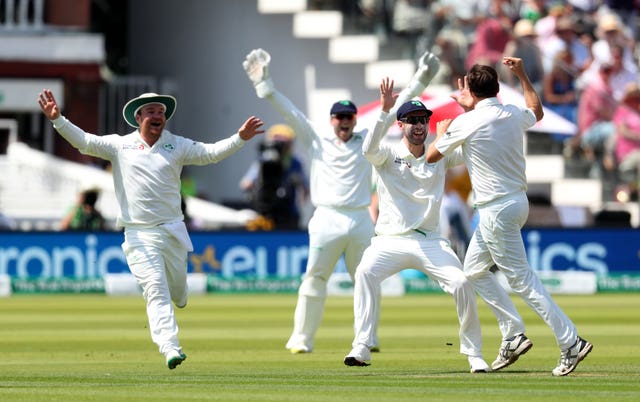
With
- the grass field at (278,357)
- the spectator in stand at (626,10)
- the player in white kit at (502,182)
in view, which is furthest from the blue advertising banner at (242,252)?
the player in white kit at (502,182)

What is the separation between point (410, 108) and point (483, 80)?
537 millimetres

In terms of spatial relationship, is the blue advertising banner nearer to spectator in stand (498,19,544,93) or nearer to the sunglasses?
spectator in stand (498,19,544,93)

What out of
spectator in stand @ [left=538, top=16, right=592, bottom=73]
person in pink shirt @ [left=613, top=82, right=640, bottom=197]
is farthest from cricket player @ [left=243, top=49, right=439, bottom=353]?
spectator in stand @ [left=538, top=16, right=592, bottom=73]

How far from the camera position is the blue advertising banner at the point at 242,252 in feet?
67.4

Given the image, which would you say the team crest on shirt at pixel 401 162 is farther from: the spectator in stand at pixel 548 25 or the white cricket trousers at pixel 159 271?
the spectator in stand at pixel 548 25

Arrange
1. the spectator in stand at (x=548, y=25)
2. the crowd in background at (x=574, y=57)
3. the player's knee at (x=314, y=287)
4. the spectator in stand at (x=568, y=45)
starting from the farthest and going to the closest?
1. the spectator in stand at (x=548, y=25)
2. the spectator in stand at (x=568, y=45)
3. the crowd in background at (x=574, y=57)
4. the player's knee at (x=314, y=287)

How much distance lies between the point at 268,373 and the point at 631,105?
12621mm

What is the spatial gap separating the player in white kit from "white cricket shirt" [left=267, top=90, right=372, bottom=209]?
221 cm

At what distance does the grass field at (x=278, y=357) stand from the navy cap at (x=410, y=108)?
1586 millimetres

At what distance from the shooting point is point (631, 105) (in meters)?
21.7

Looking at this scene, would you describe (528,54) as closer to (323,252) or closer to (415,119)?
(323,252)

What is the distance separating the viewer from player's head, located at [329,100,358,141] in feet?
39.8

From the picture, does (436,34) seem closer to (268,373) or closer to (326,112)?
(326,112)

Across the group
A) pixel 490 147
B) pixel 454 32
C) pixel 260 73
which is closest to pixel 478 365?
pixel 490 147
